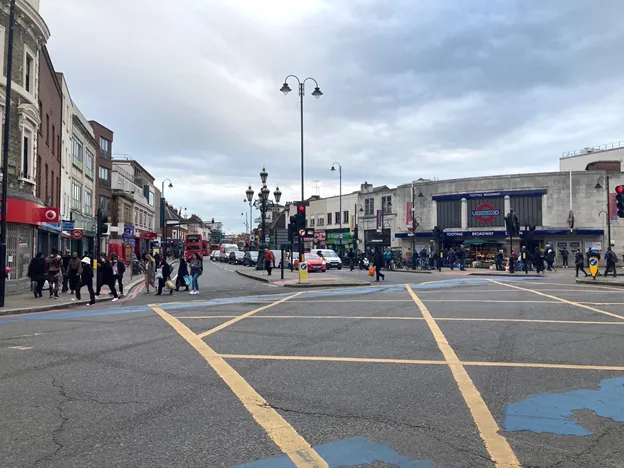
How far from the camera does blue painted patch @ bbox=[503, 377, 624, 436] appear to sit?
4762 millimetres

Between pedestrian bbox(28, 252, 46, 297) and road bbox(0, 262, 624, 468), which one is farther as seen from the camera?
pedestrian bbox(28, 252, 46, 297)

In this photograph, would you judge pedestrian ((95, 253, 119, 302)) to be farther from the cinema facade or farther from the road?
the cinema facade

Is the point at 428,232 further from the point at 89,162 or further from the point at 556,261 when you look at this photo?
the point at 89,162

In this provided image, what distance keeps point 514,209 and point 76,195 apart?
37456 mm

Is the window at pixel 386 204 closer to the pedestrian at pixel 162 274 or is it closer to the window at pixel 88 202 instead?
the window at pixel 88 202

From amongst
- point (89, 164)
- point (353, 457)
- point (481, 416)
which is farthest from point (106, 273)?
point (89, 164)

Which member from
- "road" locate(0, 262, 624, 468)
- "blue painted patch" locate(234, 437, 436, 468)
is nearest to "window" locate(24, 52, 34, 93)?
"road" locate(0, 262, 624, 468)

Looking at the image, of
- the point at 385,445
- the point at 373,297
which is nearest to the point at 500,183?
the point at 373,297

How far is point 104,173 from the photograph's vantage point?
5516cm

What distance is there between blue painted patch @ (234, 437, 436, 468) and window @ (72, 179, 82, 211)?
38456mm

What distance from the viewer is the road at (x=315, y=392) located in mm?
4207

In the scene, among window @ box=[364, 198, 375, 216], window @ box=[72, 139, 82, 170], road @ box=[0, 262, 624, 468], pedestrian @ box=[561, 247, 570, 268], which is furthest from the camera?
window @ box=[364, 198, 375, 216]

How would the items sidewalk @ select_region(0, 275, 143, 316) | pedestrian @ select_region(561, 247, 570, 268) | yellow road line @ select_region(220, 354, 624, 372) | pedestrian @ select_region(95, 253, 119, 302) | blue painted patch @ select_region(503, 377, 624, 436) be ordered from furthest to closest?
pedestrian @ select_region(561, 247, 570, 268) → pedestrian @ select_region(95, 253, 119, 302) → sidewalk @ select_region(0, 275, 143, 316) → yellow road line @ select_region(220, 354, 624, 372) → blue painted patch @ select_region(503, 377, 624, 436)

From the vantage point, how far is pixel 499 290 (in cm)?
1955
